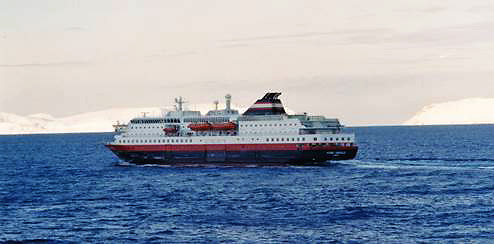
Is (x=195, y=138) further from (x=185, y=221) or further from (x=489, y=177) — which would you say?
(x=185, y=221)

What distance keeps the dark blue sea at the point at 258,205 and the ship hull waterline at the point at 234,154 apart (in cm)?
213

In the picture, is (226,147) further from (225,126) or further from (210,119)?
(210,119)

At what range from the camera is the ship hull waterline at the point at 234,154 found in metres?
86.8

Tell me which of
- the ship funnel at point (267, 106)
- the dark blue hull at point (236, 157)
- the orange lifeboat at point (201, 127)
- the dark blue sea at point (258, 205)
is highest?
the ship funnel at point (267, 106)

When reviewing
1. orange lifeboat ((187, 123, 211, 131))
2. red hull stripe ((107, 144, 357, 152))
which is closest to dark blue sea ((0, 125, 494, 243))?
red hull stripe ((107, 144, 357, 152))

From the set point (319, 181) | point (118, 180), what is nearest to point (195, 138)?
point (118, 180)

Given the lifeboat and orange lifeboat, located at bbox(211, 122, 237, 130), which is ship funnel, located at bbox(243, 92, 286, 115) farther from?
the lifeboat

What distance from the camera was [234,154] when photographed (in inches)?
3595

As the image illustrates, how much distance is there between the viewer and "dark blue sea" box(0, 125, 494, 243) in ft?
147

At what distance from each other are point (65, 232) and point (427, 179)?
40.6 meters

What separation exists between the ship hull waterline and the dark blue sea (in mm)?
2133

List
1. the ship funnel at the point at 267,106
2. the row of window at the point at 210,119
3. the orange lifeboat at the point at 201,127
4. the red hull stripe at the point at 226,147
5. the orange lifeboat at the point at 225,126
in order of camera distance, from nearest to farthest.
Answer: the red hull stripe at the point at 226,147 < the ship funnel at the point at 267,106 < the orange lifeboat at the point at 225,126 < the orange lifeboat at the point at 201,127 < the row of window at the point at 210,119

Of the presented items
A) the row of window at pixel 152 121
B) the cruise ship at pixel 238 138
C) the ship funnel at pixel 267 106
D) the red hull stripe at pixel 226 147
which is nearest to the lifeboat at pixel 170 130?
the cruise ship at pixel 238 138

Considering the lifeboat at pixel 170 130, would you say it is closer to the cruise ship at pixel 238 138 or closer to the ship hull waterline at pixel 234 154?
the cruise ship at pixel 238 138
